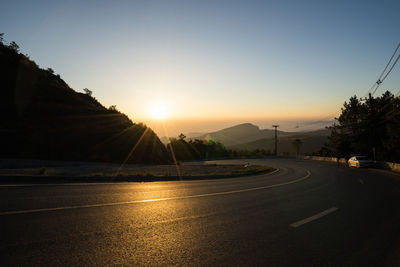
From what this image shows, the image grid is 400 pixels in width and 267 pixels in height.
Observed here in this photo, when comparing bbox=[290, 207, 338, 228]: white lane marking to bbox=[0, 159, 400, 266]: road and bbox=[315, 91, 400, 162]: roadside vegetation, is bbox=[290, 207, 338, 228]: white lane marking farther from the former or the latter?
bbox=[315, 91, 400, 162]: roadside vegetation

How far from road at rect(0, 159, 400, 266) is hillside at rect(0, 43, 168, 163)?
67.4 ft

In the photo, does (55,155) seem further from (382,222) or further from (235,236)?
(382,222)

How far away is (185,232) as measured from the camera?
15.4 ft

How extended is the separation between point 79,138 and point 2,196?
23262mm

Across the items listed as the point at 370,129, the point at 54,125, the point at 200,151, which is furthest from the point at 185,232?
the point at 200,151

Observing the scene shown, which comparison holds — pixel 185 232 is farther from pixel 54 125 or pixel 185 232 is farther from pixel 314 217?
pixel 54 125

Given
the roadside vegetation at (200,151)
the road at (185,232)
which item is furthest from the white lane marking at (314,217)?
the roadside vegetation at (200,151)

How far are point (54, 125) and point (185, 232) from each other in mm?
28469

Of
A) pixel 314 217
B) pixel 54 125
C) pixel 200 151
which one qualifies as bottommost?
pixel 314 217

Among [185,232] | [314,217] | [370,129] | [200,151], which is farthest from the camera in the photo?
[200,151]

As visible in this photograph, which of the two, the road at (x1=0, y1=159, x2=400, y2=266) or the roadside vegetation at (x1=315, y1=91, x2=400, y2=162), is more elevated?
the roadside vegetation at (x1=315, y1=91, x2=400, y2=162)

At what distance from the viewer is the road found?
353 cm

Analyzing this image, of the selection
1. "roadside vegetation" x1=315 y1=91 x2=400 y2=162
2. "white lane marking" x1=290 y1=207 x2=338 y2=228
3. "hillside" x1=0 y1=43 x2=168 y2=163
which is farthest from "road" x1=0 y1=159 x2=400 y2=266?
"roadside vegetation" x1=315 y1=91 x2=400 y2=162

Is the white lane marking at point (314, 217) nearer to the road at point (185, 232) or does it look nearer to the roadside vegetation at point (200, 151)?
the road at point (185, 232)
